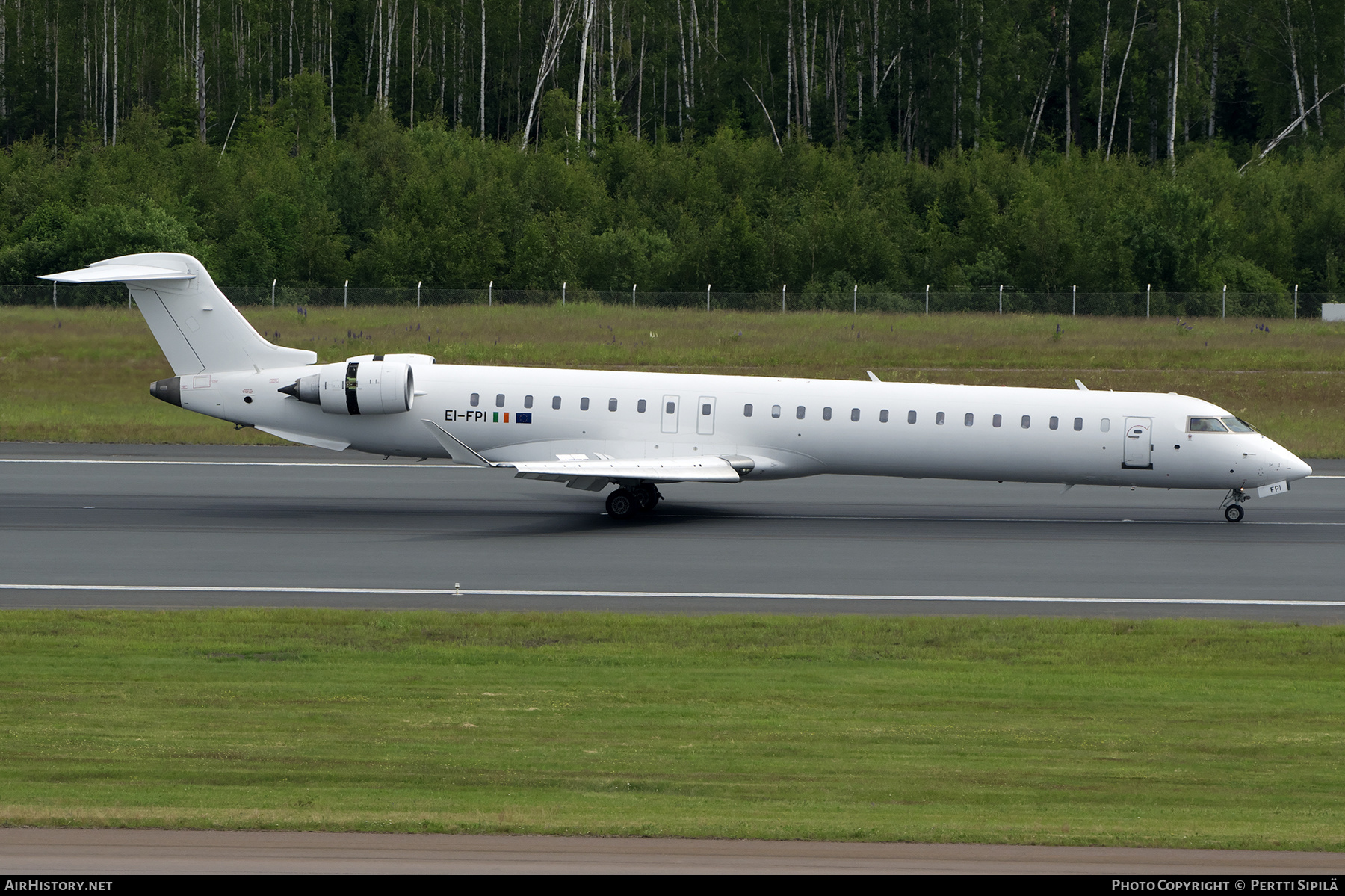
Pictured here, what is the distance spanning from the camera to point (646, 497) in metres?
26.7

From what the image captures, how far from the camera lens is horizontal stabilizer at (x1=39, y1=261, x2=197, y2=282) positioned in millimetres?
25906

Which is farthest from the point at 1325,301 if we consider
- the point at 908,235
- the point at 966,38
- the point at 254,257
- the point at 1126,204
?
the point at 254,257

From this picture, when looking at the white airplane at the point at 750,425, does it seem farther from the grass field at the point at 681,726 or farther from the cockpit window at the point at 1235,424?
the grass field at the point at 681,726

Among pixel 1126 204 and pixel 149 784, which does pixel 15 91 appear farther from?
pixel 149 784

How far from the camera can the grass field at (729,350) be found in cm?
4284

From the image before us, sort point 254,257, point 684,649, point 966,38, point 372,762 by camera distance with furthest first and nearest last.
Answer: point 966,38 → point 254,257 → point 684,649 → point 372,762

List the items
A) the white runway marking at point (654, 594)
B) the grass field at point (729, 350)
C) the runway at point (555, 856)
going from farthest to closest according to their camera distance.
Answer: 1. the grass field at point (729, 350)
2. the white runway marking at point (654, 594)
3. the runway at point (555, 856)

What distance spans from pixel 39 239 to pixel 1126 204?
173ft

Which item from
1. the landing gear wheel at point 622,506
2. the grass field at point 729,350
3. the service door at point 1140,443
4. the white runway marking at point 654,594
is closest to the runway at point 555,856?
the white runway marking at point 654,594

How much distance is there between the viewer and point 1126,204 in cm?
7131

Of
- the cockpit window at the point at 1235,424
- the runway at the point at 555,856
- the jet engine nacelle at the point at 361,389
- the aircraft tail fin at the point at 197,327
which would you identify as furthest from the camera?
the aircraft tail fin at the point at 197,327

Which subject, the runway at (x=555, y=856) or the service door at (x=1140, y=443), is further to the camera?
the service door at (x=1140, y=443)

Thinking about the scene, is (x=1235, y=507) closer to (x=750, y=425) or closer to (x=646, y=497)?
(x=750, y=425)

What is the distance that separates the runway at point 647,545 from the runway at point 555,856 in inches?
387
